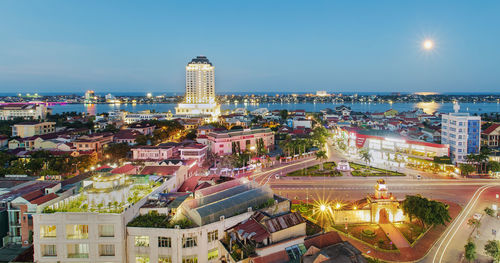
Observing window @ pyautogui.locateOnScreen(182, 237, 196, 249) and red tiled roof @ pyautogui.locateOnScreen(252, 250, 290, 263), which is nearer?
red tiled roof @ pyautogui.locateOnScreen(252, 250, 290, 263)

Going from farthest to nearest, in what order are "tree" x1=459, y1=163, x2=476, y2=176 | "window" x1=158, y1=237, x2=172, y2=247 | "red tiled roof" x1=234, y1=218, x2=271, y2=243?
"tree" x1=459, y1=163, x2=476, y2=176 → "window" x1=158, y1=237, x2=172, y2=247 → "red tiled roof" x1=234, y1=218, x2=271, y2=243

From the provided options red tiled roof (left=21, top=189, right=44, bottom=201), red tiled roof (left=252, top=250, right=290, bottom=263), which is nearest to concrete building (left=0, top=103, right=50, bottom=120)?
red tiled roof (left=21, top=189, right=44, bottom=201)

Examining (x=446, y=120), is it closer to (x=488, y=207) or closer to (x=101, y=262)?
(x=488, y=207)

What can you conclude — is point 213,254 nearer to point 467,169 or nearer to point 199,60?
point 467,169

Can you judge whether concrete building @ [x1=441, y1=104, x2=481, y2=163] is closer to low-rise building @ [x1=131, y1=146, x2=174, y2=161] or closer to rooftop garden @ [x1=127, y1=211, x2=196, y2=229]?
low-rise building @ [x1=131, y1=146, x2=174, y2=161]

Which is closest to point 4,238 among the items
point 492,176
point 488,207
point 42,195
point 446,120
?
point 42,195
